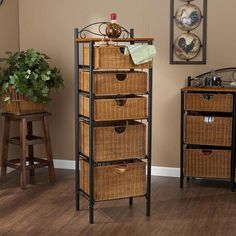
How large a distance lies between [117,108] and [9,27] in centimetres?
200

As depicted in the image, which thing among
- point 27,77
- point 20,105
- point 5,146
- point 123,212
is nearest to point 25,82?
point 27,77

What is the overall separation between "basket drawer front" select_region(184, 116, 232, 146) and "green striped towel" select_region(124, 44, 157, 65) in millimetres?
1082

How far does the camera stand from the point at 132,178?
384cm

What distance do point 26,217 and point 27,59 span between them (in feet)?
4.86

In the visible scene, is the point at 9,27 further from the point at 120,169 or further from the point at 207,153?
the point at 207,153

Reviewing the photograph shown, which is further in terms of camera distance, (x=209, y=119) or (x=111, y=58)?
(x=209, y=119)

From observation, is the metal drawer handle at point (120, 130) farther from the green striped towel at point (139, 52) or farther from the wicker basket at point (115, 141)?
the green striped towel at point (139, 52)

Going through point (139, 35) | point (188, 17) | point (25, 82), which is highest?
point (188, 17)

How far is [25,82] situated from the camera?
14.9ft

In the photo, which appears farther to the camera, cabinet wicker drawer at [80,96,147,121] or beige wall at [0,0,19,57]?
beige wall at [0,0,19,57]

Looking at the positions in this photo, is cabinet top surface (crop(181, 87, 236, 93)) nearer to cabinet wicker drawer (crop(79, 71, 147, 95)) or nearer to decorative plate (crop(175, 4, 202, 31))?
decorative plate (crop(175, 4, 202, 31))

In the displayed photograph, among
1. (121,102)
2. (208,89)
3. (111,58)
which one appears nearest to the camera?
(111,58)

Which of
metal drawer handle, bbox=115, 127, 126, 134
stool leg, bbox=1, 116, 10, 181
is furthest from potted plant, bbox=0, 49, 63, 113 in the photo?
metal drawer handle, bbox=115, 127, 126, 134

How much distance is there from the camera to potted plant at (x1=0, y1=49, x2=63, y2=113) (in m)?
4.52
